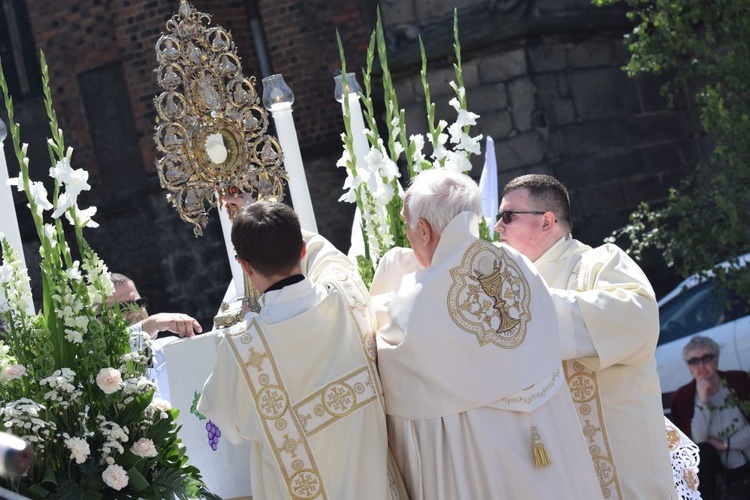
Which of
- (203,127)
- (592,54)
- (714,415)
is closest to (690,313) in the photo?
(714,415)

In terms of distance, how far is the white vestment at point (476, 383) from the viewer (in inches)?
157

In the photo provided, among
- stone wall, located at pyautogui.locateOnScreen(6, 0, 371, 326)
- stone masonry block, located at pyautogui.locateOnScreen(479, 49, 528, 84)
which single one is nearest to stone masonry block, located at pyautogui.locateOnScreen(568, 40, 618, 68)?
stone masonry block, located at pyautogui.locateOnScreen(479, 49, 528, 84)

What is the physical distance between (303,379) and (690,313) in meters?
5.69

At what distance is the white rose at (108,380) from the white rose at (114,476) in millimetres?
254

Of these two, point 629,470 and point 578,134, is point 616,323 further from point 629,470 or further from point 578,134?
point 578,134

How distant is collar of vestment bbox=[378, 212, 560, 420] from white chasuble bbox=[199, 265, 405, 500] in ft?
0.49

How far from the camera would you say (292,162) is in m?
5.09

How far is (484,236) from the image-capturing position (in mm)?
4637

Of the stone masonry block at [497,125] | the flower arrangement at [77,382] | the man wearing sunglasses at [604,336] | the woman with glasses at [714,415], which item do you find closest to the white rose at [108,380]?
the flower arrangement at [77,382]

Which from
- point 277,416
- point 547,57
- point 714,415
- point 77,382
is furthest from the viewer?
point 547,57

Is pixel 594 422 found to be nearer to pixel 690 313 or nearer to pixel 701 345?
pixel 701 345

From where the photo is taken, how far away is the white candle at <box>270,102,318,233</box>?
5.08 metres

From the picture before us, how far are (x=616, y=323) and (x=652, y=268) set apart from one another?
20.7 feet

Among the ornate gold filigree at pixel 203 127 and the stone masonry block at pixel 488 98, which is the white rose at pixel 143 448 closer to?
the ornate gold filigree at pixel 203 127
